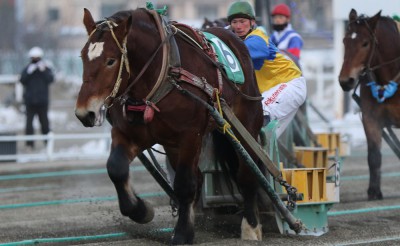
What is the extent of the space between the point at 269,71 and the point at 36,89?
9249 millimetres

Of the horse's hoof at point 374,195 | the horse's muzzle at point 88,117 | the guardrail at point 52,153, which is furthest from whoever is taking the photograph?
the guardrail at point 52,153

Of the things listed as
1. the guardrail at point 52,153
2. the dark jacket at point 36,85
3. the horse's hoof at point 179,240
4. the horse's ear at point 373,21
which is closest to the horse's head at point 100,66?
the horse's hoof at point 179,240

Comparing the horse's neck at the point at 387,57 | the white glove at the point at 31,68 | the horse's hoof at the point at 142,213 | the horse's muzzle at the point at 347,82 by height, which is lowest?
the horse's hoof at the point at 142,213

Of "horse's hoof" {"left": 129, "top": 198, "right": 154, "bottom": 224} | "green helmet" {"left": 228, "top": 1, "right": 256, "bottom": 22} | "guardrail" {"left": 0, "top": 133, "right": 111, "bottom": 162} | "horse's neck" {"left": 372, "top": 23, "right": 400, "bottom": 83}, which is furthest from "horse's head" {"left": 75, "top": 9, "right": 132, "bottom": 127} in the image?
"guardrail" {"left": 0, "top": 133, "right": 111, "bottom": 162}

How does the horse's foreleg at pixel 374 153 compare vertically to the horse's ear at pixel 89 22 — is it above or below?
below

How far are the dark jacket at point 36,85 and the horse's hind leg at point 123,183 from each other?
10081mm

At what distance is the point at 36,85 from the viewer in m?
17.2

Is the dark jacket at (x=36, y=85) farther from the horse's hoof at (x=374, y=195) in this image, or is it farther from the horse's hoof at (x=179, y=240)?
the horse's hoof at (x=179, y=240)

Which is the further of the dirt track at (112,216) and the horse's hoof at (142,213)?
the dirt track at (112,216)

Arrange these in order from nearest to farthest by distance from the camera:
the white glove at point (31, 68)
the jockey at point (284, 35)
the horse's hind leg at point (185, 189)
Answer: the horse's hind leg at point (185, 189) < the jockey at point (284, 35) < the white glove at point (31, 68)

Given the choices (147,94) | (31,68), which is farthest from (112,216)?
(31,68)

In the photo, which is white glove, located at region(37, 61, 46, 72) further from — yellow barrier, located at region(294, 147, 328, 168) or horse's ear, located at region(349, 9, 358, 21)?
horse's ear, located at region(349, 9, 358, 21)

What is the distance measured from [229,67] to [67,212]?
9.63ft

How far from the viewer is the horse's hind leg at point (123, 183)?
7.01 meters
